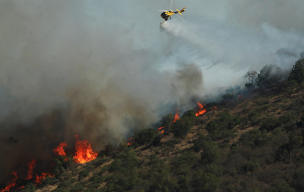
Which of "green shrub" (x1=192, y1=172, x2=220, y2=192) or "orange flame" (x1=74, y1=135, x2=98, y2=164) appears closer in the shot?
"green shrub" (x1=192, y1=172, x2=220, y2=192)

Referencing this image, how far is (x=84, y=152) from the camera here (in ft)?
188

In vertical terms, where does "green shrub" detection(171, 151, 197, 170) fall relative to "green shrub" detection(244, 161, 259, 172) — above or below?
above

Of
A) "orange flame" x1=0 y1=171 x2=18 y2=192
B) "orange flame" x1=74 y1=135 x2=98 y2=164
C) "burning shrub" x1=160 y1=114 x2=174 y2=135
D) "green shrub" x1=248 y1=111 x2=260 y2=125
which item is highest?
"burning shrub" x1=160 y1=114 x2=174 y2=135

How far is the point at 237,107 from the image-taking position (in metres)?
70.3

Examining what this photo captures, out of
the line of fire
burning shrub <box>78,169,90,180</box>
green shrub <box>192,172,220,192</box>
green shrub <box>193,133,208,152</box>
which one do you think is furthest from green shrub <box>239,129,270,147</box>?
burning shrub <box>78,169,90,180</box>

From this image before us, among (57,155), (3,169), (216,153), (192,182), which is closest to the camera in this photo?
(192,182)

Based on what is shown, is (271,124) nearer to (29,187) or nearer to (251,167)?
(251,167)

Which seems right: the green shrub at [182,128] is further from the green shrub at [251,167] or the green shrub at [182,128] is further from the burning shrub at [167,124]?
the green shrub at [251,167]

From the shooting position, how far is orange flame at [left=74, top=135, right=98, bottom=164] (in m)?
56.2

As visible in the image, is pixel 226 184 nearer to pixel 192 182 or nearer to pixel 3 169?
pixel 192 182

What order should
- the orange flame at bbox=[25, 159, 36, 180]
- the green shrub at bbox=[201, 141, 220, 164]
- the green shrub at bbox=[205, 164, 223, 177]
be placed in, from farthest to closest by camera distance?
the orange flame at bbox=[25, 159, 36, 180] → the green shrub at bbox=[201, 141, 220, 164] → the green shrub at bbox=[205, 164, 223, 177]

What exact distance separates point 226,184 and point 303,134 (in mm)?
15861

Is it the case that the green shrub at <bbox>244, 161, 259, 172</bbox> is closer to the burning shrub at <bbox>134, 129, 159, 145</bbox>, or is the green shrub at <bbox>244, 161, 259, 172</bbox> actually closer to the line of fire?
the burning shrub at <bbox>134, 129, 159, 145</bbox>

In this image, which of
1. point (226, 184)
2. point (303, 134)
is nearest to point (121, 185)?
point (226, 184)
